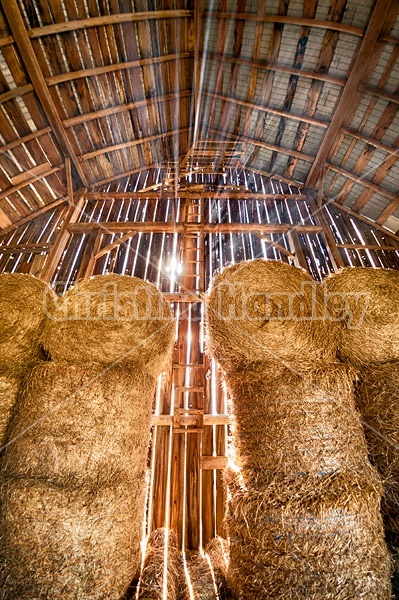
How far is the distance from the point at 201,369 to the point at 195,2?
21.4 feet

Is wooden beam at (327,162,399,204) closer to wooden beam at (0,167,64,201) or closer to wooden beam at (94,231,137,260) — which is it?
wooden beam at (94,231,137,260)

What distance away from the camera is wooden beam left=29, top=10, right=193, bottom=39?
467 cm

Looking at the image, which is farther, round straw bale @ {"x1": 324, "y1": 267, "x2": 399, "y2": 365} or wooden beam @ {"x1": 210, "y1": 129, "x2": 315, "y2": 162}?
wooden beam @ {"x1": 210, "y1": 129, "x2": 315, "y2": 162}

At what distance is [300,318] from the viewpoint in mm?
2504

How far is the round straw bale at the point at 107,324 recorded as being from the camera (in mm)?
2527

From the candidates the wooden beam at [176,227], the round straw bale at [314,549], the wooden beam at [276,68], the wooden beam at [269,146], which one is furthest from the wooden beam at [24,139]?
the round straw bale at [314,549]

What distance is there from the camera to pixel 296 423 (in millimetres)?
2156

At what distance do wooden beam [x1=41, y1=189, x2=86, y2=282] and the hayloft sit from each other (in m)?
0.05

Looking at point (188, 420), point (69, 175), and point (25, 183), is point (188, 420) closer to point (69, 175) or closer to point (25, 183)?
point (69, 175)

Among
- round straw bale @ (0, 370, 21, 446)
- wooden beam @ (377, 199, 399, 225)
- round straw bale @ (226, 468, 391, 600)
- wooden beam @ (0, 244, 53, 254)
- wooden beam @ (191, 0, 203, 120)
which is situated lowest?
round straw bale @ (226, 468, 391, 600)

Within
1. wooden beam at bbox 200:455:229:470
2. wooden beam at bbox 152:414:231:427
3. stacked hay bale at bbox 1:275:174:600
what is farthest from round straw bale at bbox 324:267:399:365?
wooden beam at bbox 200:455:229:470

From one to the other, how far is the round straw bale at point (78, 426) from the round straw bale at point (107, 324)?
144 mm

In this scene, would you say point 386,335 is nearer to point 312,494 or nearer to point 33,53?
point 312,494

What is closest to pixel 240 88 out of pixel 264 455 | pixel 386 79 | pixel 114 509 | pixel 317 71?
pixel 317 71
